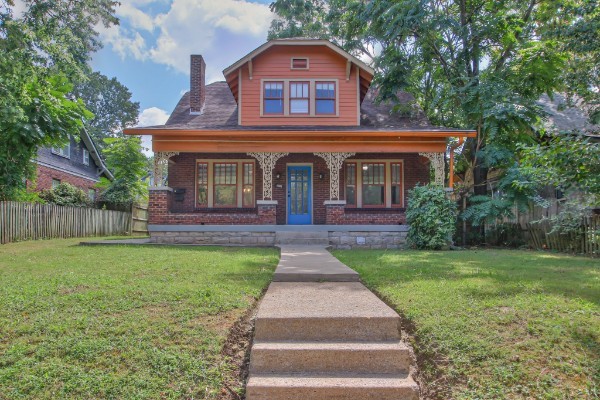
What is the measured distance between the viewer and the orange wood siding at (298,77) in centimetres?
1327

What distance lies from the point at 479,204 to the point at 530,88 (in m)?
4.21

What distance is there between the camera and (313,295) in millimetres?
4637

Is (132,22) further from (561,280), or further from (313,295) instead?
(561,280)

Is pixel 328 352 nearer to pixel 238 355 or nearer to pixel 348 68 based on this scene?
pixel 238 355

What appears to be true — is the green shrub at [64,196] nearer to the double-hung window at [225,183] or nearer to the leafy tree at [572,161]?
the double-hung window at [225,183]

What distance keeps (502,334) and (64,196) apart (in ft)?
61.0

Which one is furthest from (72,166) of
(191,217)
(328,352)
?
(328,352)

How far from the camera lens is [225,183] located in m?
13.9

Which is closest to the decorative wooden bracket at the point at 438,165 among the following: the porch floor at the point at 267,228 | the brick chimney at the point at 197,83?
the porch floor at the point at 267,228

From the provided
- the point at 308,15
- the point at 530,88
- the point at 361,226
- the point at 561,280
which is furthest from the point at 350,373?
the point at 308,15

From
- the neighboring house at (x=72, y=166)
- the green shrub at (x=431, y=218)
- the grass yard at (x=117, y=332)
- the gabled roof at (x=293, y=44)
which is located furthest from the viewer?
the neighboring house at (x=72, y=166)

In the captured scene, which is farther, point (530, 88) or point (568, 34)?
point (530, 88)

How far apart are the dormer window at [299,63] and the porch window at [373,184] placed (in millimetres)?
3969

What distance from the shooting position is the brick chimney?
566 inches
